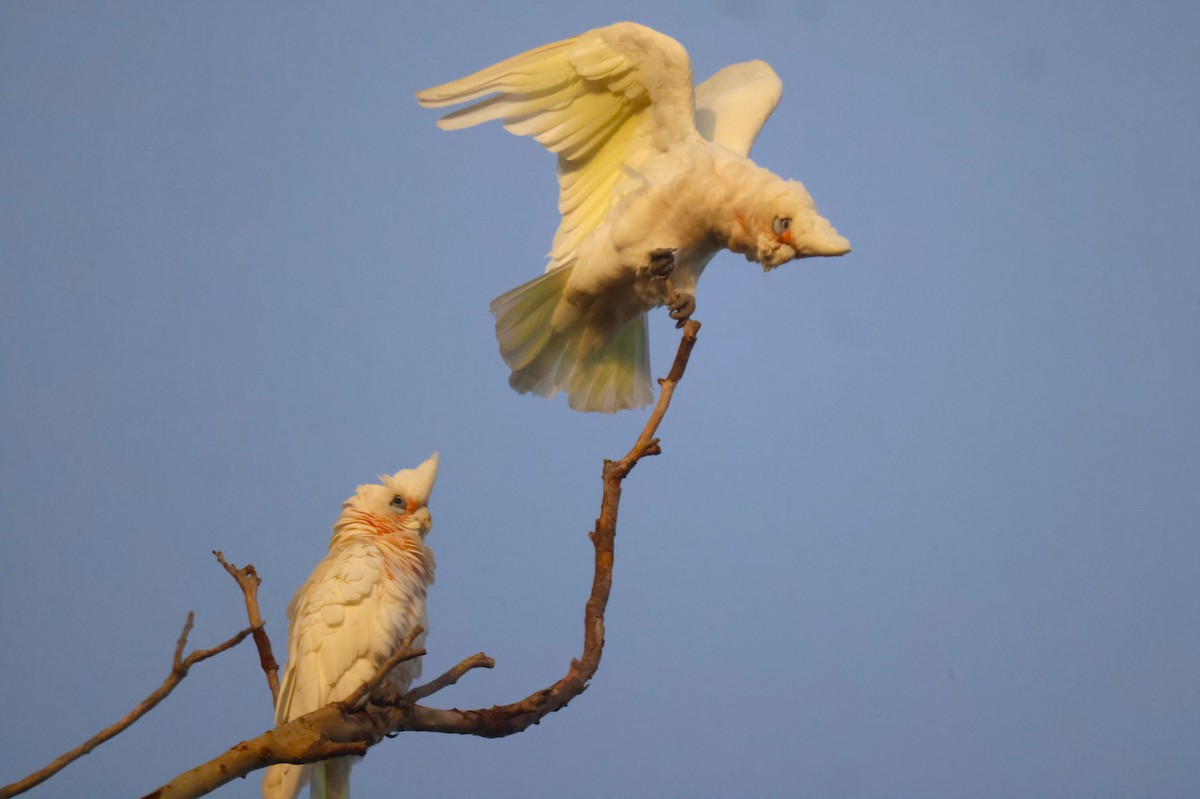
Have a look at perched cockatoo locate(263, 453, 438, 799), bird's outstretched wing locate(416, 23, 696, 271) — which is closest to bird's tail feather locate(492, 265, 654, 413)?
bird's outstretched wing locate(416, 23, 696, 271)

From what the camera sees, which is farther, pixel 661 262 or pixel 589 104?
→ pixel 589 104

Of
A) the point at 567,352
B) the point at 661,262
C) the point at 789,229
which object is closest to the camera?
the point at 789,229

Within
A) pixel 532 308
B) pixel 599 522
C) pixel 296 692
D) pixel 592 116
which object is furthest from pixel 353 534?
pixel 592 116

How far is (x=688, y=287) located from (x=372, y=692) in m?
1.89

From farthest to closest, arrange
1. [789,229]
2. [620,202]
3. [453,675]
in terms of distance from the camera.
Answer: [620,202], [789,229], [453,675]

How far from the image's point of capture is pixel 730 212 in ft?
11.9

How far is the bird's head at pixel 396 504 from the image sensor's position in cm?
304

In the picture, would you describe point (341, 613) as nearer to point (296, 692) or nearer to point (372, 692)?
point (296, 692)

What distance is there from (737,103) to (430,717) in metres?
2.81

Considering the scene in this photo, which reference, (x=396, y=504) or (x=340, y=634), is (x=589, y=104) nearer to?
(x=396, y=504)

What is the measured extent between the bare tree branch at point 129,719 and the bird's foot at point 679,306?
1.70 metres

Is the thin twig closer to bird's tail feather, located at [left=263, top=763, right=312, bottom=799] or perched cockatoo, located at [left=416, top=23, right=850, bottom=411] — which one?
bird's tail feather, located at [left=263, top=763, right=312, bottom=799]

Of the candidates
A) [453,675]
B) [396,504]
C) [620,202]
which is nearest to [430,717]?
[453,675]

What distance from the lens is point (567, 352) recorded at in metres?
4.18
